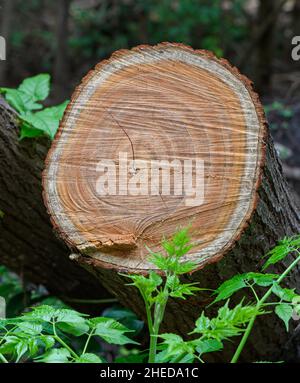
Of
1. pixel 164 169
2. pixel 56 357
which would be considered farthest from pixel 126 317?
pixel 56 357

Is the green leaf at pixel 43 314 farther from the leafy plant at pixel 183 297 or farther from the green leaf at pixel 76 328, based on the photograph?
the leafy plant at pixel 183 297

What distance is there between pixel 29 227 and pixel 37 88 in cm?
58

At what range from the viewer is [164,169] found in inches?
79.0

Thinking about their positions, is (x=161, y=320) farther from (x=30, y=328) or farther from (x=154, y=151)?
(x=154, y=151)

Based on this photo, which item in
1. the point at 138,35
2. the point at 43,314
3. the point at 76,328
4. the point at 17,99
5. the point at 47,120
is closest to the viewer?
the point at 43,314

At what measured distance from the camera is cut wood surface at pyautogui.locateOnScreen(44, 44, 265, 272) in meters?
1.93

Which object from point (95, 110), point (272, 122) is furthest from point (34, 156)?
point (272, 122)

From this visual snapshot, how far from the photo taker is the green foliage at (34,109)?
243cm

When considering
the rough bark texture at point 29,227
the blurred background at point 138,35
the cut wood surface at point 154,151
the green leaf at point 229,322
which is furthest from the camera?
the blurred background at point 138,35

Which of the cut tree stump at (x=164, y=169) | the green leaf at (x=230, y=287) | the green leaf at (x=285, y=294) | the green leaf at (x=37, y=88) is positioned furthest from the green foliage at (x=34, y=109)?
the green leaf at (x=285, y=294)

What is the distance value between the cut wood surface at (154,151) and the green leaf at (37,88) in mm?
564

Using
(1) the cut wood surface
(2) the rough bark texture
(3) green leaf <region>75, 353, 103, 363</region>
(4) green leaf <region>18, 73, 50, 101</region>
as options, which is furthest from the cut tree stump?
(4) green leaf <region>18, 73, 50, 101</region>

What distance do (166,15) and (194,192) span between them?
5.16 meters

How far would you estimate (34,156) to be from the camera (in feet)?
8.34
